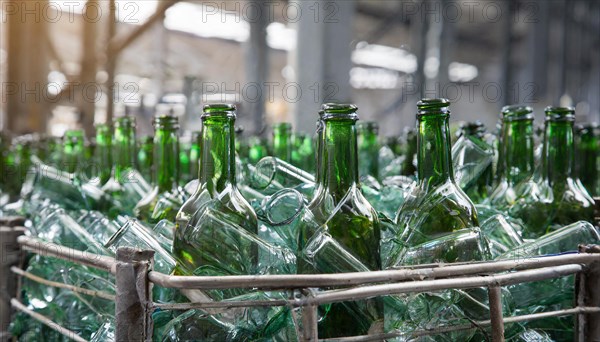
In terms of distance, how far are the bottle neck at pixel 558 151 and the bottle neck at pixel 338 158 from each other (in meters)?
0.31

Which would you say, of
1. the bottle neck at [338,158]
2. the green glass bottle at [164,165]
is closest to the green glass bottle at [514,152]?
the bottle neck at [338,158]

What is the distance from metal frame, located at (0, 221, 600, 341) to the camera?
464mm

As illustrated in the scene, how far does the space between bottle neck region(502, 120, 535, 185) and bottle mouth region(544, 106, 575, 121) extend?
0.37 ft

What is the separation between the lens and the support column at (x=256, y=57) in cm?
514

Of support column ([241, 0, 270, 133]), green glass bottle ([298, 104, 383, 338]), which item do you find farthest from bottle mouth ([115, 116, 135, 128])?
support column ([241, 0, 270, 133])

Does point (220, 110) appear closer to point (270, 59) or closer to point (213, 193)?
point (213, 193)

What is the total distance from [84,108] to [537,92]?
5675mm

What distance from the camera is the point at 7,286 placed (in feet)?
2.52

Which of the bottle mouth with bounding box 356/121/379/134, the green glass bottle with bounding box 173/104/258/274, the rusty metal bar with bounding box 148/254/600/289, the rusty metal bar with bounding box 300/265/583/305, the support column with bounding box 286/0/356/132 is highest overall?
the support column with bounding box 286/0/356/132

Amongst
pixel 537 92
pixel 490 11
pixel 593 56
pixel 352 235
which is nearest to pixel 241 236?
pixel 352 235

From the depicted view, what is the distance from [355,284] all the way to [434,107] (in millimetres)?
220

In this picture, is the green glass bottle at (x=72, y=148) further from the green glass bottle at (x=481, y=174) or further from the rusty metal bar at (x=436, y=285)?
the rusty metal bar at (x=436, y=285)

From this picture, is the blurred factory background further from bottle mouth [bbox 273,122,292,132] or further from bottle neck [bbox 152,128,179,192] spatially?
bottle neck [bbox 152,128,179,192]

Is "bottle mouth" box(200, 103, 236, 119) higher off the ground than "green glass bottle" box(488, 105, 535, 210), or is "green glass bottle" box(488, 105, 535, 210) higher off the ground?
"bottle mouth" box(200, 103, 236, 119)
